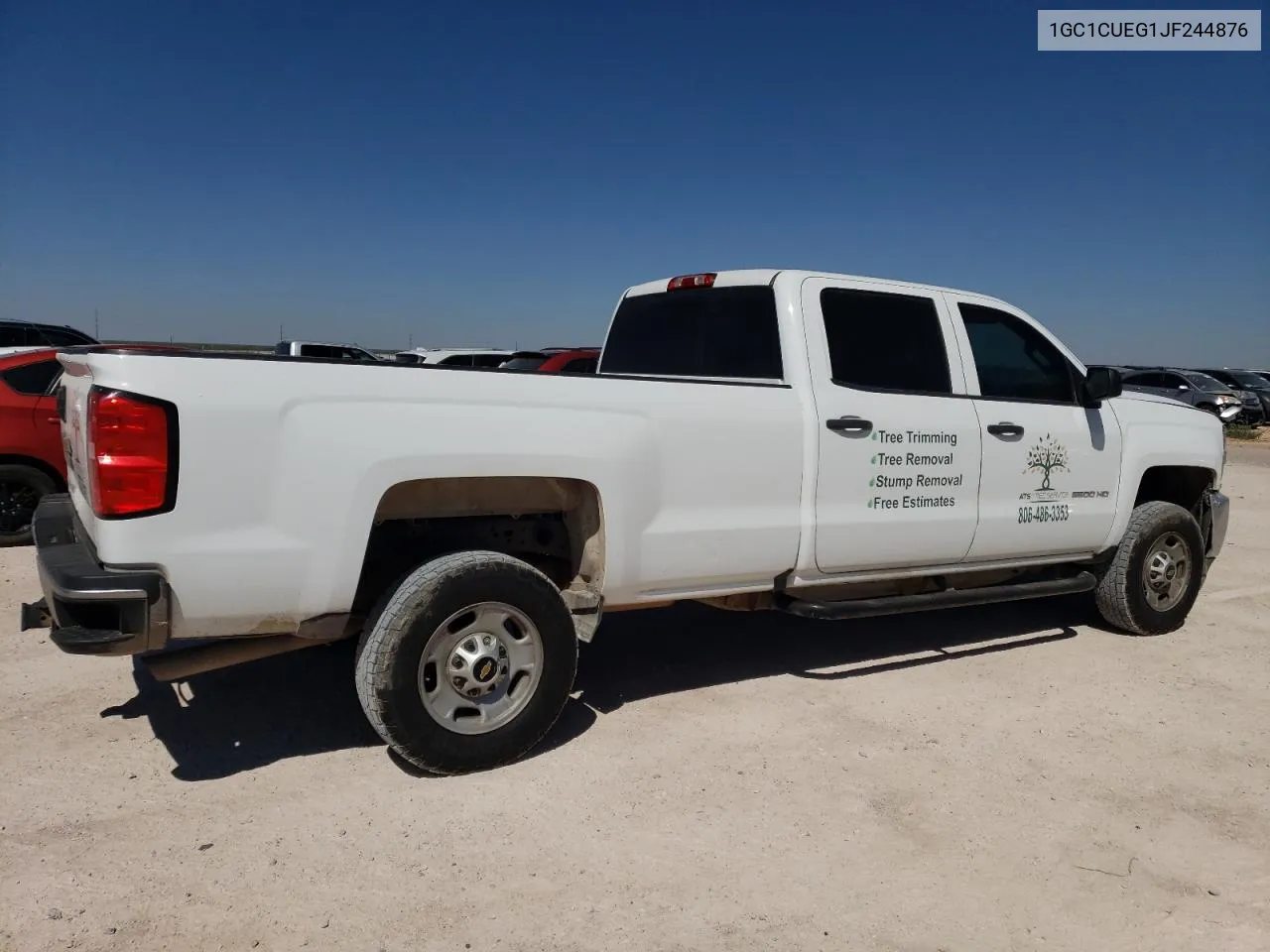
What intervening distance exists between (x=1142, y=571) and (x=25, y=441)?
8.15 m

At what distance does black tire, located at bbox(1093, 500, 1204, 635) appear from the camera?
5.74 metres

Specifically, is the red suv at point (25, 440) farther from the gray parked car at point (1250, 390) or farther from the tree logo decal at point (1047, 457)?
the gray parked car at point (1250, 390)

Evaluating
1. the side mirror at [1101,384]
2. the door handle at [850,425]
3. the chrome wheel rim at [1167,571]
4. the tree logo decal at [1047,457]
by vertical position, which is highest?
the side mirror at [1101,384]

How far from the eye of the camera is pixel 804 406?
434 cm

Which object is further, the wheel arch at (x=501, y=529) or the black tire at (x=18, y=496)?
the black tire at (x=18, y=496)

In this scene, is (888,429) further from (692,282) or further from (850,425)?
(692,282)

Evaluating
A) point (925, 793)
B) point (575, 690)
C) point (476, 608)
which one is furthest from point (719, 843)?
point (575, 690)

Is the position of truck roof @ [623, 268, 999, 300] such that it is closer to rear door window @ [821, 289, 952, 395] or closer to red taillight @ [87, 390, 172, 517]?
rear door window @ [821, 289, 952, 395]

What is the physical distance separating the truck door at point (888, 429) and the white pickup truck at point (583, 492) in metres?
0.01

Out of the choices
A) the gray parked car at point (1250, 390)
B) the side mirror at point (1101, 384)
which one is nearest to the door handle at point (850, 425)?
the side mirror at point (1101, 384)

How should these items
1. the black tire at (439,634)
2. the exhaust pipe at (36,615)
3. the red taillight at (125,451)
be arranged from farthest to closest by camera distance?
1. the exhaust pipe at (36,615)
2. the black tire at (439,634)
3. the red taillight at (125,451)

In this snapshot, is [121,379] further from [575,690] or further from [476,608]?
[575,690]

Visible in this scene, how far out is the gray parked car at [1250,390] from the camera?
29266mm

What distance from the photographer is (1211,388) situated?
87.8 feet
